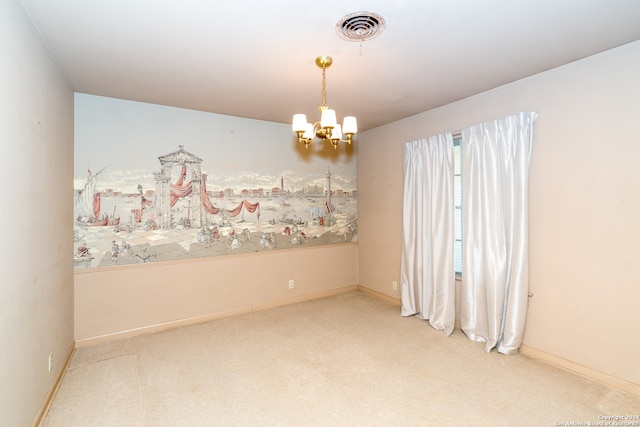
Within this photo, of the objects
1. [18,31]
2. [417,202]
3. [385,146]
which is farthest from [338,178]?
[18,31]

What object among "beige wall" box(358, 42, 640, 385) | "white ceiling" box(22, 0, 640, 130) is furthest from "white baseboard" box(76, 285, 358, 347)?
"beige wall" box(358, 42, 640, 385)

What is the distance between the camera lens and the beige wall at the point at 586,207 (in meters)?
2.25

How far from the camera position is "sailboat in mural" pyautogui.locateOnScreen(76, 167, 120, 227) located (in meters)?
3.11

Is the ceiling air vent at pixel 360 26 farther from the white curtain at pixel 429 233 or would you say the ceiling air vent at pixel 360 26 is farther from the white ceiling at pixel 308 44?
the white curtain at pixel 429 233

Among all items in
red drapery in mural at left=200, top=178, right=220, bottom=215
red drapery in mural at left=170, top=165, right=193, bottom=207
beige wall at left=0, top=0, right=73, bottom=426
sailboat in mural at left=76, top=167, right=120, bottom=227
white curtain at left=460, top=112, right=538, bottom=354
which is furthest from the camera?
red drapery in mural at left=200, top=178, right=220, bottom=215

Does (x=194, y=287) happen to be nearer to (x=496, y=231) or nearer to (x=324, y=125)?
Answer: (x=324, y=125)

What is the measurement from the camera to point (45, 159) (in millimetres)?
2180

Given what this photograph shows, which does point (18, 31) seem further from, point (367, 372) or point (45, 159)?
point (367, 372)

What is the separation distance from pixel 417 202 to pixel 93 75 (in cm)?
344

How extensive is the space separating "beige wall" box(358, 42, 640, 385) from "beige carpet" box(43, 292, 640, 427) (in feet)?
1.08

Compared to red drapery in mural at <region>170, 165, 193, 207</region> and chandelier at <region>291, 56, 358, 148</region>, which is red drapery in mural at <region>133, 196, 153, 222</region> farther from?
chandelier at <region>291, 56, 358, 148</region>

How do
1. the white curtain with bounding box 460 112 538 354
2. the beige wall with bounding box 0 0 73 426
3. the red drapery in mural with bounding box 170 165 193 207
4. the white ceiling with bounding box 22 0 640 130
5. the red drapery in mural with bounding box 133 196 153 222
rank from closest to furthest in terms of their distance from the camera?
the beige wall with bounding box 0 0 73 426, the white ceiling with bounding box 22 0 640 130, the white curtain with bounding box 460 112 538 354, the red drapery in mural with bounding box 133 196 153 222, the red drapery in mural with bounding box 170 165 193 207

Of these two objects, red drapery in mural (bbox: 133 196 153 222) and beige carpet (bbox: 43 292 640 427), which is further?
red drapery in mural (bbox: 133 196 153 222)

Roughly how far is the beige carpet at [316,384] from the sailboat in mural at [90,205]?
1234 mm
